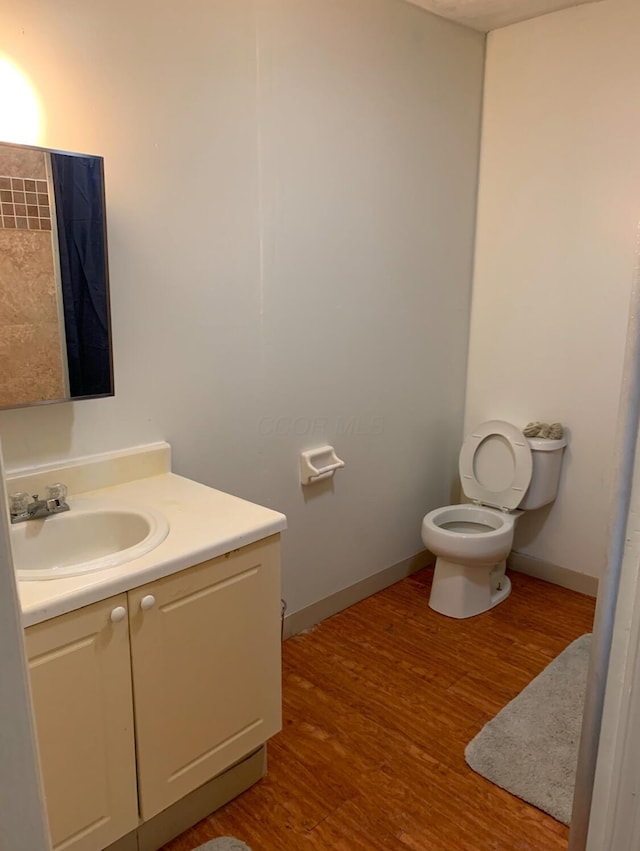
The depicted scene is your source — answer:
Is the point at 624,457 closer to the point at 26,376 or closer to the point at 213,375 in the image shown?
the point at 26,376

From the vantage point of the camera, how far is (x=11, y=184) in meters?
A: 1.57

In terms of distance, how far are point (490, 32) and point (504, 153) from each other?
20.8 inches

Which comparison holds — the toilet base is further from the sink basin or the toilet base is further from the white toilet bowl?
the sink basin

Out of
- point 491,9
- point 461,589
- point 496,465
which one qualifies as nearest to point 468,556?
point 461,589

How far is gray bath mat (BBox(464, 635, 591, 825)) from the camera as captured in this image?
1863 mm

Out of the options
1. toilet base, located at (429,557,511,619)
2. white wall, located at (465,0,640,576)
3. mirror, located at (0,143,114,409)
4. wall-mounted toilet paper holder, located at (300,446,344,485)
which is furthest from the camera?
toilet base, located at (429,557,511,619)

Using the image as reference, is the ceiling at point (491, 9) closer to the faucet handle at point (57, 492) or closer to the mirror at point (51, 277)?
the mirror at point (51, 277)

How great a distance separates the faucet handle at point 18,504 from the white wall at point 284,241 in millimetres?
117

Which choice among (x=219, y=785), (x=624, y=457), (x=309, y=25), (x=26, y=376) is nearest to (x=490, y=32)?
(x=309, y=25)

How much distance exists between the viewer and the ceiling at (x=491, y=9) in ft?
8.38

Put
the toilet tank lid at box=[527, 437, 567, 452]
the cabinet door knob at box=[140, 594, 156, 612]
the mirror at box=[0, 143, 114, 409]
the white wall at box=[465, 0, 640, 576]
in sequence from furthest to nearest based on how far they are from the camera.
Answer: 1. the toilet tank lid at box=[527, 437, 567, 452]
2. the white wall at box=[465, 0, 640, 576]
3. the mirror at box=[0, 143, 114, 409]
4. the cabinet door knob at box=[140, 594, 156, 612]

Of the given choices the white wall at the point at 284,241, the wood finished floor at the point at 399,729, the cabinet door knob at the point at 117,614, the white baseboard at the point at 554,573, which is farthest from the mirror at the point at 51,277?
the white baseboard at the point at 554,573

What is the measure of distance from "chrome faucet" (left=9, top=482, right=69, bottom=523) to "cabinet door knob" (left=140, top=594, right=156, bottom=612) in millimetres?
439

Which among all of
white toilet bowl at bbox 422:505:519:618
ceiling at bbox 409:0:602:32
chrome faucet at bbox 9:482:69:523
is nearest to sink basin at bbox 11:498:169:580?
chrome faucet at bbox 9:482:69:523
